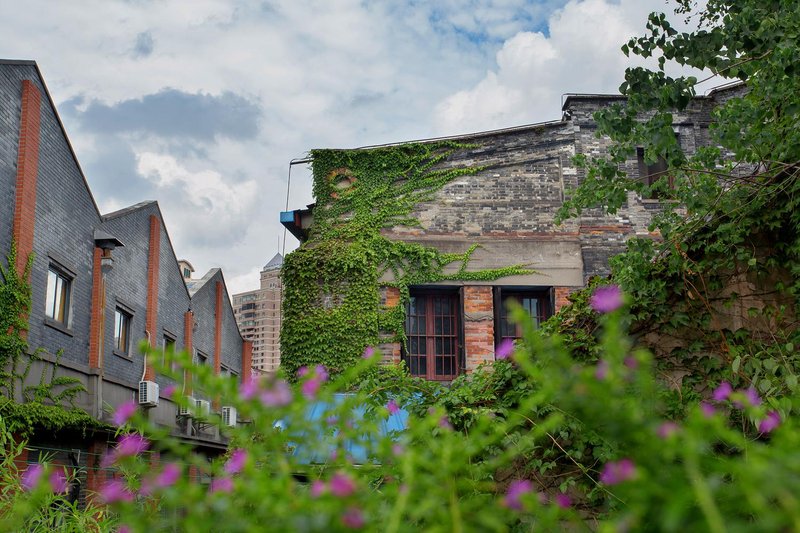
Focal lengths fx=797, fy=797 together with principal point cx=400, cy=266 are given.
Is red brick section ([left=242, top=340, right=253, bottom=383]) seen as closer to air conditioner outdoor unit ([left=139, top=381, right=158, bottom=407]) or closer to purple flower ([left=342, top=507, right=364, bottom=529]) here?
air conditioner outdoor unit ([left=139, top=381, right=158, bottom=407])

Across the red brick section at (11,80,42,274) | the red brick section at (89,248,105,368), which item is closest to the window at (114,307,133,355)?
the red brick section at (89,248,105,368)

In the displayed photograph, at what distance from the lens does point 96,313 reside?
664 inches

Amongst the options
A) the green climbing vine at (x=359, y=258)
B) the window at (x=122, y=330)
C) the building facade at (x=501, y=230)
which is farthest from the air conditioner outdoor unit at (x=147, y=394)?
the building facade at (x=501, y=230)

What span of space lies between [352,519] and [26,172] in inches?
571

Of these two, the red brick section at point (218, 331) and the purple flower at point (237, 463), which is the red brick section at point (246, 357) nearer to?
the red brick section at point (218, 331)

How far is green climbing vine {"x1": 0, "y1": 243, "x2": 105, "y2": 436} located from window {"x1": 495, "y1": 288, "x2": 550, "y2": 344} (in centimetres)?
790

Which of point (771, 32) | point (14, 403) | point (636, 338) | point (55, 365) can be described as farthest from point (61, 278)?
point (771, 32)

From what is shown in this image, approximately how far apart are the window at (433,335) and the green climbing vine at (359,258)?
41 centimetres

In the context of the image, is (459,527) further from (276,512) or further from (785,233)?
(785,233)

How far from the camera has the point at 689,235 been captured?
19.5ft

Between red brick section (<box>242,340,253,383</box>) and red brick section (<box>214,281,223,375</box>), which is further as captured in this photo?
red brick section (<box>242,340,253,383</box>)

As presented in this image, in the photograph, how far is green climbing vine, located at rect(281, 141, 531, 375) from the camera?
14578 millimetres

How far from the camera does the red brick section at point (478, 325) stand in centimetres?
1466

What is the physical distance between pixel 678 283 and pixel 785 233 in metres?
0.89
